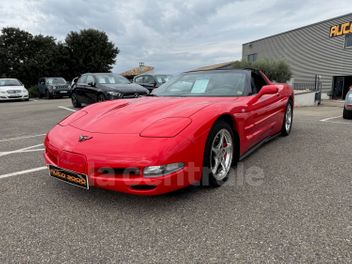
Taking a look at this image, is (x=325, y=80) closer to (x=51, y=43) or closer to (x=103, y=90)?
(x=103, y=90)

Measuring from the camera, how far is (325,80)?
26328 mm

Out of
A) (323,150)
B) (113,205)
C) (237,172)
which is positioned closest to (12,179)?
(113,205)

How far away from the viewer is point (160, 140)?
2.22m

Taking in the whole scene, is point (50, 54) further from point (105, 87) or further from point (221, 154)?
point (221, 154)

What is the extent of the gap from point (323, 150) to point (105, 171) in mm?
3289

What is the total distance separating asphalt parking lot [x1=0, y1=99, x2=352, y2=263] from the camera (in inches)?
70.1

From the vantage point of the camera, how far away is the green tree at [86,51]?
31.5 meters

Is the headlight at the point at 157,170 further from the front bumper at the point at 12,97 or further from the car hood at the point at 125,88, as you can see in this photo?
the front bumper at the point at 12,97

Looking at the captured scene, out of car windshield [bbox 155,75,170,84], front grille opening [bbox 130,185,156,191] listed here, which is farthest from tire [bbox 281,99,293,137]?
car windshield [bbox 155,75,170,84]

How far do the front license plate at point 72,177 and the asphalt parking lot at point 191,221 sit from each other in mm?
225

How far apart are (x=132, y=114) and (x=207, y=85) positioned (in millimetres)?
1249

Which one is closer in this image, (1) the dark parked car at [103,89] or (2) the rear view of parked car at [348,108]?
(2) the rear view of parked car at [348,108]

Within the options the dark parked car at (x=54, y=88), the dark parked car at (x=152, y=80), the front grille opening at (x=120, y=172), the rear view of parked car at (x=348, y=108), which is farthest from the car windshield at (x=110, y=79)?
the dark parked car at (x=54, y=88)

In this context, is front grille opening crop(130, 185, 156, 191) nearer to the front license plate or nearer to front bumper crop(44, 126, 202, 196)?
front bumper crop(44, 126, 202, 196)
